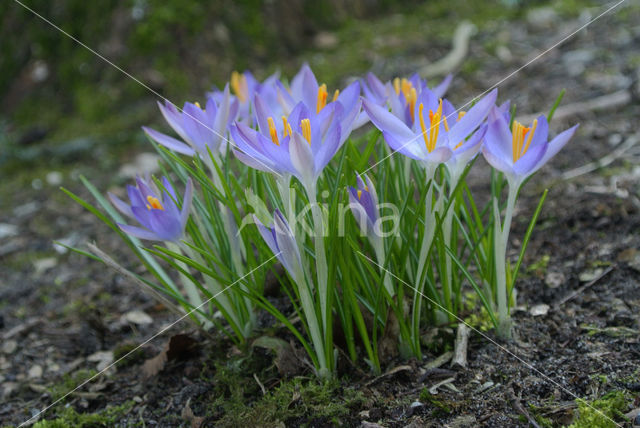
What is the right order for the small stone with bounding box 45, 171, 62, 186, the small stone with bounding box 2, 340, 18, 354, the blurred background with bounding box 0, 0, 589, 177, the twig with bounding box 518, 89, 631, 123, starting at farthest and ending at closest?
the blurred background with bounding box 0, 0, 589, 177, the small stone with bounding box 45, 171, 62, 186, the twig with bounding box 518, 89, 631, 123, the small stone with bounding box 2, 340, 18, 354

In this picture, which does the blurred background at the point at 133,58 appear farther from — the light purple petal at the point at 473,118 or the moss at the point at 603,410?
the moss at the point at 603,410

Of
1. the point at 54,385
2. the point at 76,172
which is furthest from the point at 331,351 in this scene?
the point at 76,172

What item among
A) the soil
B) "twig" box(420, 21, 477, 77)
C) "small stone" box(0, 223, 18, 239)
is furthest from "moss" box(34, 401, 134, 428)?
"twig" box(420, 21, 477, 77)

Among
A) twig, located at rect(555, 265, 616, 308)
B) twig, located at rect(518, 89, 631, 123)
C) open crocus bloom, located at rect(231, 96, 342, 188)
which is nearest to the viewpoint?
open crocus bloom, located at rect(231, 96, 342, 188)

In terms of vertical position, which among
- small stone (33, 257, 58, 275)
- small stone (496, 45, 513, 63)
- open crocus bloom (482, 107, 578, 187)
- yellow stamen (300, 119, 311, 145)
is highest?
yellow stamen (300, 119, 311, 145)

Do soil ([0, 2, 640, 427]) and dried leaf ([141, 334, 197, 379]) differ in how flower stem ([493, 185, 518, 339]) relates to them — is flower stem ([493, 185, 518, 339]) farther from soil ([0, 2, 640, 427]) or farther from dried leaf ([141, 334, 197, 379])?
dried leaf ([141, 334, 197, 379])

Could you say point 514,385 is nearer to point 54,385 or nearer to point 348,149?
point 348,149

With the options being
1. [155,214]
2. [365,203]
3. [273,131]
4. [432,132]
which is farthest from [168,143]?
[432,132]

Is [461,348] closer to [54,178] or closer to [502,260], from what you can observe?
[502,260]
